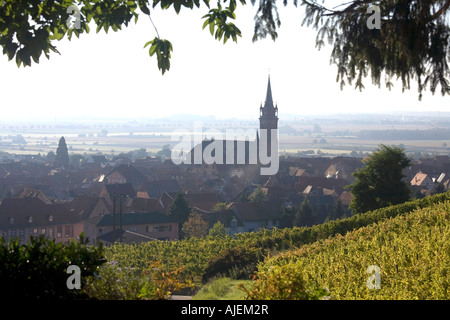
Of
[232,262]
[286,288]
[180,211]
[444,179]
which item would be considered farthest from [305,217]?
[444,179]

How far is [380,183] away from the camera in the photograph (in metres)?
30.3

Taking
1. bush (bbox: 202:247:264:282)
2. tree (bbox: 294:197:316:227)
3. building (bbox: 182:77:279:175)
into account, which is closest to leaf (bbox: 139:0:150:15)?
bush (bbox: 202:247:264:282)

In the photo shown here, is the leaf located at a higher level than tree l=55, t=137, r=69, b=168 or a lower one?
higher

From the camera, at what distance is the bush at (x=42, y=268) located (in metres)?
4.74

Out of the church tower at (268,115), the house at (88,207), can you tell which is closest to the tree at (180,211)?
the house at (88,207)

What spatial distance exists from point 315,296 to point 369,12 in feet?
15.3

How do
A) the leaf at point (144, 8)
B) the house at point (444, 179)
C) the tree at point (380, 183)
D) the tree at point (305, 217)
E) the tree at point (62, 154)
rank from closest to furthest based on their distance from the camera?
the leaf at point (144, 8) → the tree at point (380, 183) → the tree at point (305, 217) → the house at point (444, 179) → the tree at point (62, 154)

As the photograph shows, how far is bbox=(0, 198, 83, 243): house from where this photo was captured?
58.4 m

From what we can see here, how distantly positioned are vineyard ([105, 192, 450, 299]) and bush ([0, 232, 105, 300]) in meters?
1.70

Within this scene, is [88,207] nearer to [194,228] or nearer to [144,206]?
[144,206]

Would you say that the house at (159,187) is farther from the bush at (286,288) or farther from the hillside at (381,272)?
the bush at (286,288)

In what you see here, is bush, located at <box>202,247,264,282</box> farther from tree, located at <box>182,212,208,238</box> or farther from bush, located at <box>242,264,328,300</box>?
tree, located at <box>182,212,208,238</box>

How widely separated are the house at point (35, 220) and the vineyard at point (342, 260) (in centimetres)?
4223
